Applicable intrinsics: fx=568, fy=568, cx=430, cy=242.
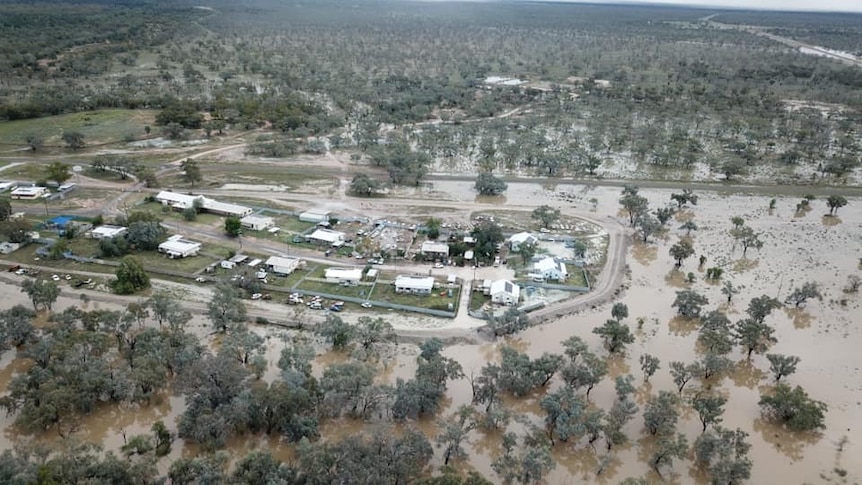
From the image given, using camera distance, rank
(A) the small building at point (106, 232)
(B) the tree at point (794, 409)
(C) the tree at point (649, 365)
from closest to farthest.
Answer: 1. (B) the tree at point (794, 409)
2. (C) the tree at point (649, 365)
3. (A) the small building at point (106, 232)

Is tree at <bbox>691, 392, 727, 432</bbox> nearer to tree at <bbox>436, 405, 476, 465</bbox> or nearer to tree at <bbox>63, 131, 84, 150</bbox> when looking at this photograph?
tree at <bbox>436, 405, 476, 465</bbox>

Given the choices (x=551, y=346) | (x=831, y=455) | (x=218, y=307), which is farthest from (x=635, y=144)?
(x=218, y=307)

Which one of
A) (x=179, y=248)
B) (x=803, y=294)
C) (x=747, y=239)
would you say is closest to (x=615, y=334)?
(x=803, y=294)

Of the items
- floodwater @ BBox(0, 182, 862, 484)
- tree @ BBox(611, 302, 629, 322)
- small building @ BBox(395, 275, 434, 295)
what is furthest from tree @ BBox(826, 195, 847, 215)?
small building @ BBox(395, 275, 434, 295)

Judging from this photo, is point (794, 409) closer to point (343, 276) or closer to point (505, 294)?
point (505, 294)

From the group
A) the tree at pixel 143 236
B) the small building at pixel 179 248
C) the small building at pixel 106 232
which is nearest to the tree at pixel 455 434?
the small building at pixel 179 248

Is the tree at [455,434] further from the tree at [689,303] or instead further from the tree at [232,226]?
the tree at [232,226]
